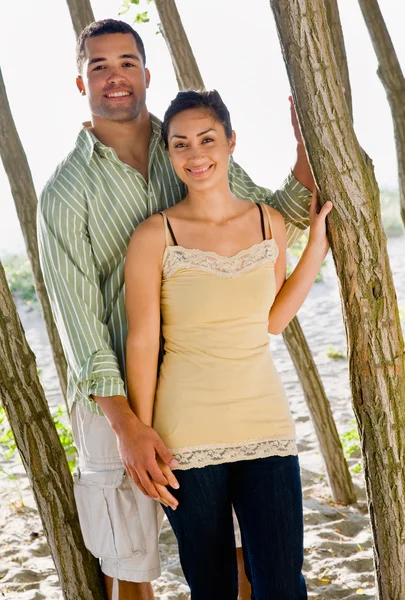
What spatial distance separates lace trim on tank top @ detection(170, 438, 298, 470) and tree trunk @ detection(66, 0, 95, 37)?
8.82ft

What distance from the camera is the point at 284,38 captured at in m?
2.12

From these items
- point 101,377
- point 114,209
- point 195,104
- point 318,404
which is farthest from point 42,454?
point 318,404

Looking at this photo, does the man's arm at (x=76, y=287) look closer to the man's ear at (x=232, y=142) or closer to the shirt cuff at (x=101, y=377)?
the shirt cuff at (x=101, y=377)

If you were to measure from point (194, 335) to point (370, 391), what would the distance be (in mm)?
544

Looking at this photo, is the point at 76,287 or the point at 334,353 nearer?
the point at 76,287

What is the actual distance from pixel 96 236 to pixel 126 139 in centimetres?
38

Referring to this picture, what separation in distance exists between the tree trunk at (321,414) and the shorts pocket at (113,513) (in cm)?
216

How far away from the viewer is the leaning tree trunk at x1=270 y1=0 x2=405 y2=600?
2105mm

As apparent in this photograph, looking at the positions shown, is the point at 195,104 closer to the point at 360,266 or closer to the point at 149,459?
the point at 360,266

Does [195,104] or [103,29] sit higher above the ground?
[103,29]

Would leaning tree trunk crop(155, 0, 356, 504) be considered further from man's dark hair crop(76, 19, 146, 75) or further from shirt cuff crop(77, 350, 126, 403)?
shirt cuff crop(77, 350, 126, 403)

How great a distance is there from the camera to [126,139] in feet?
8.23

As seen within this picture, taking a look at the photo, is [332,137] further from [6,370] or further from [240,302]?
[6,370]

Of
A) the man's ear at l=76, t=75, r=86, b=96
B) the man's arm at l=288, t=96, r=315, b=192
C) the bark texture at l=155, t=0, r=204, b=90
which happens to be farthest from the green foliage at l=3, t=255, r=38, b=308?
the man's arm at l=288, t=96, r=315, b=192
